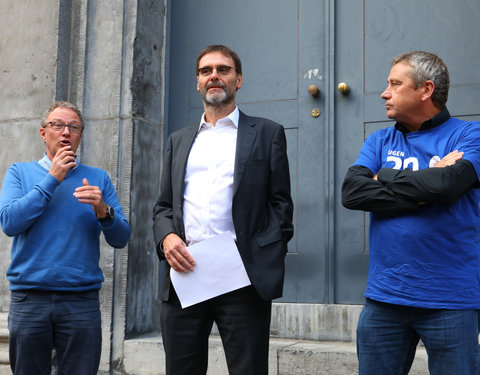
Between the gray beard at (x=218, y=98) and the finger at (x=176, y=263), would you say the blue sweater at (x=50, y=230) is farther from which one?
the gray beard at (x=218, y=98)

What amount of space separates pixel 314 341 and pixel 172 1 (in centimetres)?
294

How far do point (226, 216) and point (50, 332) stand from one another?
102cm

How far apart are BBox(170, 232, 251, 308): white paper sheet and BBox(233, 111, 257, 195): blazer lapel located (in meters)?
0.26

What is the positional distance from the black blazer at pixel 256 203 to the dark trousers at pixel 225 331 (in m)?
0.09

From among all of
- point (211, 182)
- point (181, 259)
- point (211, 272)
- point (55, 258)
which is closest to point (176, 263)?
point (181, 259)

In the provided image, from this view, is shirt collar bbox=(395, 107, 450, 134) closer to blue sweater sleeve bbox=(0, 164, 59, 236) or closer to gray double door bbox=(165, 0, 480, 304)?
gray double door bbox=(165, 0, 480, 304)

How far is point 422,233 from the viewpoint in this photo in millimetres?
2439

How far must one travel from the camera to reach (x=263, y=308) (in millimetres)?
2732

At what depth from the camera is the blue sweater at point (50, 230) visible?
2.95 metres

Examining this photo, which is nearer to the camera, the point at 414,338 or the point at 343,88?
the point at 414,338

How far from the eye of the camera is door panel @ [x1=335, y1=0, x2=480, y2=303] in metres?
4.16

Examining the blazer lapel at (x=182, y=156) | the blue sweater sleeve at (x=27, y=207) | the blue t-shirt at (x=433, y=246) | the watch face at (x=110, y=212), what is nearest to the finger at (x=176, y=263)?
the blazer lapel at (x=182, y=156)

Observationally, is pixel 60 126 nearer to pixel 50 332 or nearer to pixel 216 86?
pixel 216 86

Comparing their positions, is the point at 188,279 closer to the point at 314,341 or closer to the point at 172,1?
the point at 314,341
